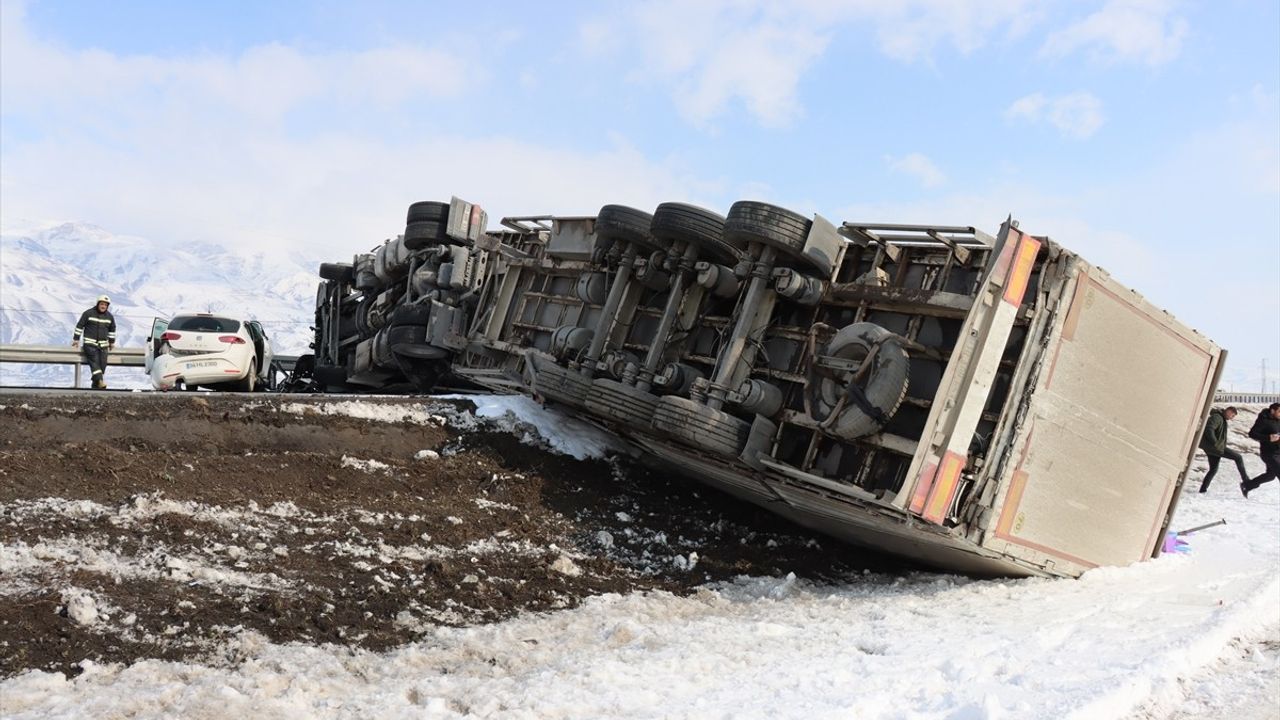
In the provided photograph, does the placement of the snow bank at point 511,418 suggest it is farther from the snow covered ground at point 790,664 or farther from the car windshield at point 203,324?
the car windshield at point 203,324

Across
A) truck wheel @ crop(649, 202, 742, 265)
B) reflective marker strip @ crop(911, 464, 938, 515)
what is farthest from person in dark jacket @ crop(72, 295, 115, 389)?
reflective marker strip @ crop(911, 464, 938, 515)

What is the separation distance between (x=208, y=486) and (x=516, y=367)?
5.05 m

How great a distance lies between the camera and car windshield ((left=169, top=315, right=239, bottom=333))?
12.0 metres

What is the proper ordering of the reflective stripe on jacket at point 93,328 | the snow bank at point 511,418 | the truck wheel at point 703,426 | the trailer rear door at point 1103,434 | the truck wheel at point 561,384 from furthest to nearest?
the reflective stripe on jacket at point 93,328 → the truck wheel at point 561,384 → the snow bank at point 511,418 → the truck wheel at point 703,426 → the trailer rear door at point 1103,434

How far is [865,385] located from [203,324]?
9.05 meters

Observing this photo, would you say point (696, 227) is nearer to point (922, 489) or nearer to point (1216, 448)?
point (922, 489)

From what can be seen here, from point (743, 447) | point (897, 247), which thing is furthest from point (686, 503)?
point (897, 247)

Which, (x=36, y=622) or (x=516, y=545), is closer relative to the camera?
(x=36, y=622)

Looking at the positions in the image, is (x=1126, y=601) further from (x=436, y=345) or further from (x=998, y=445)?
(x=436, y=345)

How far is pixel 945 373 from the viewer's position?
5.92 metres

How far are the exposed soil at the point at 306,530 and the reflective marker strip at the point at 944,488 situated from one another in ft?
3.88

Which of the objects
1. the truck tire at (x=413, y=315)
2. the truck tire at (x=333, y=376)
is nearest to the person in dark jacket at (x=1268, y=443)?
the truck tire at (x=413, y=315)

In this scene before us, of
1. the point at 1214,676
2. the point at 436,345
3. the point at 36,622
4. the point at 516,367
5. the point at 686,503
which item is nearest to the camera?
the point at 36,622

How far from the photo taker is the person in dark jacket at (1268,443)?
476 inches
